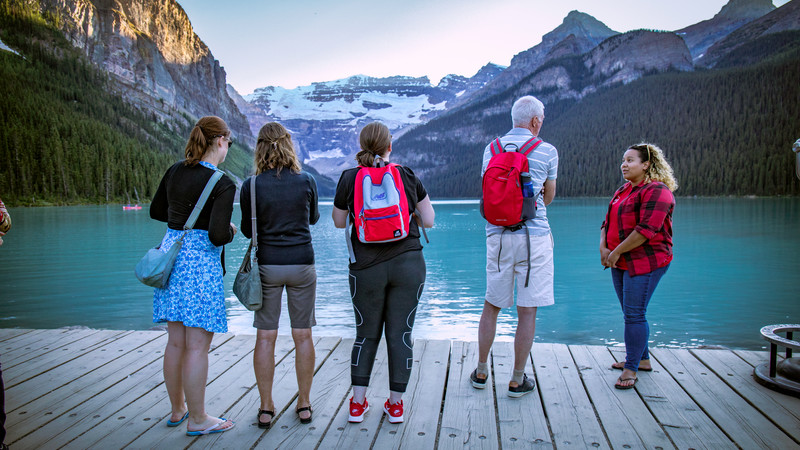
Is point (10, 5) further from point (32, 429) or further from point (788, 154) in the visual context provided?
point (788, 154)

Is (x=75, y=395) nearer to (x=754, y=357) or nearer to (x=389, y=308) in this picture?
(x=389, y=308)

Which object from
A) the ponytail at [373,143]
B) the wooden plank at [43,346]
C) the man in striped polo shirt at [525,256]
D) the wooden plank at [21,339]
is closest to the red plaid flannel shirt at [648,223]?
the man in striped polo shirt at [525,256]

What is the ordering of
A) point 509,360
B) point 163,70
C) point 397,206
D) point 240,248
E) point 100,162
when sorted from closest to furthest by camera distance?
point 397,206
point 509,360
point 240,248
point 100,162
point 163,70

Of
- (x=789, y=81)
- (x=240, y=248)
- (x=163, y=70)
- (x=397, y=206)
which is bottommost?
(x=240, y=248)

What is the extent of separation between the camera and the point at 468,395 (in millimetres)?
3713

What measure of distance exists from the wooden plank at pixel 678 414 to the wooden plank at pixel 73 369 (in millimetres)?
4222

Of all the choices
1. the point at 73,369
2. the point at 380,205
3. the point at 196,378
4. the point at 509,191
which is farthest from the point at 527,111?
the point at 73,369

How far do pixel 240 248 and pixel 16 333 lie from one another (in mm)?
22582

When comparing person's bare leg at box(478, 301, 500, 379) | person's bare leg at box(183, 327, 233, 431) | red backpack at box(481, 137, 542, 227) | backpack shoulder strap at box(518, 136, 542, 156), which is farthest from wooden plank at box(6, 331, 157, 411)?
backpack shoulder strap at box(518, 136, 542, 156)

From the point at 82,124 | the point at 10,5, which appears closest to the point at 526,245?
the point at 82,124

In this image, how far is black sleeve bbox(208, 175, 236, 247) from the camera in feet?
10.1

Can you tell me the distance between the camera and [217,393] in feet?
12.4

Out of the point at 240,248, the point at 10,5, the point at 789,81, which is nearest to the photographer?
the point at 240,248

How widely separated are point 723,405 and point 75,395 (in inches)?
177
